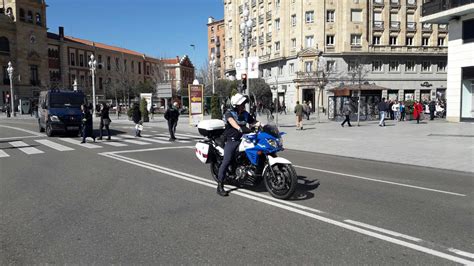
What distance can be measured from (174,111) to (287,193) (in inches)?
457

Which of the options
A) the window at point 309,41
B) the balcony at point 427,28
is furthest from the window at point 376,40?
the window at point 309,41

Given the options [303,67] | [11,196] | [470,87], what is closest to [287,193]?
[11,196]

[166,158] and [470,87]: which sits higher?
[470,87]

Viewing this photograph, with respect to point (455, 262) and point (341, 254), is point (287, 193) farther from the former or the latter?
point (455, 262)

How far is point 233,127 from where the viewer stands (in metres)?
6.33

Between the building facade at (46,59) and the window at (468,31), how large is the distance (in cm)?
4266

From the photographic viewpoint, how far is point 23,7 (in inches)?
2477

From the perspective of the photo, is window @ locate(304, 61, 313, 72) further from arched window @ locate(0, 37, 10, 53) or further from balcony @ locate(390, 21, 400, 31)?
arched window @ locate(0, 37, 10, 53)

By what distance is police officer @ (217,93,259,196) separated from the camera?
6383 millimetres

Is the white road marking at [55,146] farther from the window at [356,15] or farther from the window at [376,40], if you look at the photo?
the window at [376,40]

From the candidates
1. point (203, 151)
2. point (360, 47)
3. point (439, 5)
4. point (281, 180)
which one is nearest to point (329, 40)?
point (360, 47)

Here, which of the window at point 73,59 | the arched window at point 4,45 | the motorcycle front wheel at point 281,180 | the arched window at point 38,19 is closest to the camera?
the motorcycle front wheel at point 281,180

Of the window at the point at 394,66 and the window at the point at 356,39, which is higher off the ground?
the window at the point at 356,39

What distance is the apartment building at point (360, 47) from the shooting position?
4938 centimetres
